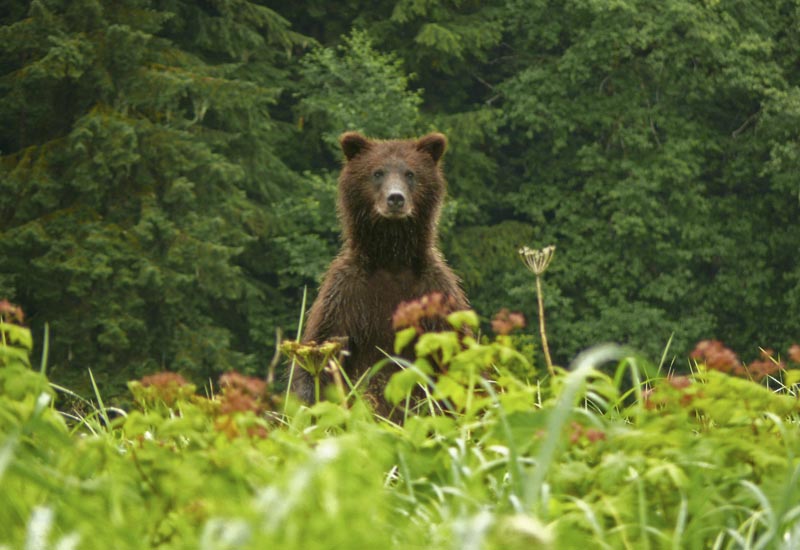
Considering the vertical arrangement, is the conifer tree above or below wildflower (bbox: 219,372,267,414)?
below

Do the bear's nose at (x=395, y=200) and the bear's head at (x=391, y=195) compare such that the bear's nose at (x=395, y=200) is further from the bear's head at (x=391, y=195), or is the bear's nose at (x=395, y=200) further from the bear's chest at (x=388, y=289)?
the bear's chest at (x=388, y=289)

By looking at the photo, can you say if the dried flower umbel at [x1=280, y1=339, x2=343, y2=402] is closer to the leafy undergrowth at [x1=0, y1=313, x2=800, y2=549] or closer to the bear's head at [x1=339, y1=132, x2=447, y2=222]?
the leafy undergrowth at [x1=0, y1=313, x2=800, y2=549]

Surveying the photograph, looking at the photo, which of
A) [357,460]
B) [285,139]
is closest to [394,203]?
[357,460]

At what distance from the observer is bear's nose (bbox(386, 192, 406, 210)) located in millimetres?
6691

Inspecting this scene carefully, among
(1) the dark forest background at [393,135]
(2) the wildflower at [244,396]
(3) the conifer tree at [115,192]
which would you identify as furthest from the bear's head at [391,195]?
(1) the dark forest background at [393,135]

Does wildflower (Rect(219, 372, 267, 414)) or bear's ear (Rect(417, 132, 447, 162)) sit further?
bear's ear (Rect(417, 132, 447, 162))

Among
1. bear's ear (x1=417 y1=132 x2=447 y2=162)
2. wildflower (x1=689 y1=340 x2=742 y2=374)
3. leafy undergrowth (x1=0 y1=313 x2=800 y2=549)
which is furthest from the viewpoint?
bear's ear (x1=417 y1=132 x2=447 y2=162)

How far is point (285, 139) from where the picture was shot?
31.3 m

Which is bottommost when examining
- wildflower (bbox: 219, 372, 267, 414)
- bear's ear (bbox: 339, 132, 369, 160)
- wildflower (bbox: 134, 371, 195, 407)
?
bear's ear (bbox: 339, 132, 369, 160)

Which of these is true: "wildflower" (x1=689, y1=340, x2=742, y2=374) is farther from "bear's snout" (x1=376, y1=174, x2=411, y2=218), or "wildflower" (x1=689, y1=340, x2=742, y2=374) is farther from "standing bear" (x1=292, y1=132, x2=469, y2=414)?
"bear's snout" (x1=376, y1=174, x2=411, y2=218)

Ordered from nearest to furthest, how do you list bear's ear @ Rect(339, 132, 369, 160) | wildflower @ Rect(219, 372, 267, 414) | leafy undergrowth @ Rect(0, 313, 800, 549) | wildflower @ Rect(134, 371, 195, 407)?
1. leafy undergrowth @ Rect(0, 313, 800, 549)
2. wildflower @ Rect(219, 372, 267, 414)
3. wildflower @ Rect(134, 371, 195, 407)
4. bear's ear @ Rect(339, 132, 369, 160)

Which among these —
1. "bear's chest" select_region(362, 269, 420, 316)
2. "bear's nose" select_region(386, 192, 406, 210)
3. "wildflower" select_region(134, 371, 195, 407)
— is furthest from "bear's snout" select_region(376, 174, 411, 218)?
"wildflower" select_region(134, 371, 195, 407)

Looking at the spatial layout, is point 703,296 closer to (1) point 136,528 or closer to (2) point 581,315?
(2) point 581,315

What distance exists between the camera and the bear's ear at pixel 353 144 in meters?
7.29
